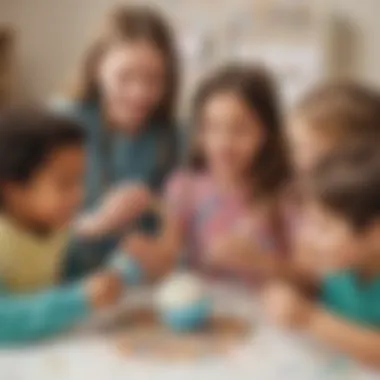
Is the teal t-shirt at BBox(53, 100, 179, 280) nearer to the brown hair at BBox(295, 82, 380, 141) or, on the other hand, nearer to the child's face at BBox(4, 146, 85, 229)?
the child's face at BBox(4, 146, 85, 229)

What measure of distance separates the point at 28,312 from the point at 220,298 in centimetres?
17

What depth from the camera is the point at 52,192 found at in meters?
0.72

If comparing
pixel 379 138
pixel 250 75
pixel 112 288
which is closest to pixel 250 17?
pixel 250 75

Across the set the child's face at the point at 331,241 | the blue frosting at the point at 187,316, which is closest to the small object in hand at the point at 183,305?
the blue frosting at the point at 187,316

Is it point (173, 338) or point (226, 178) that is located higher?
point (226, 178)

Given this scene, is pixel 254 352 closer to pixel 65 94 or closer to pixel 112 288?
pixel 112 288

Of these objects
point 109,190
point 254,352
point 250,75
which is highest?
point 250,75

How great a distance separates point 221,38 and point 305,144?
0.13 metres

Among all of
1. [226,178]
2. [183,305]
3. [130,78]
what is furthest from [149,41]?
[183,305]

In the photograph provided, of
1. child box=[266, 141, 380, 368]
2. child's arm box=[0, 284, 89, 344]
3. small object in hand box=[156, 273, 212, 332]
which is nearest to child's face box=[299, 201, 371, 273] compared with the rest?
child box=[266, 141, 380, 368]

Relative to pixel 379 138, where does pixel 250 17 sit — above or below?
above

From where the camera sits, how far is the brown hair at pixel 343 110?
Answer: 29.9 inches

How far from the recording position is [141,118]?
79 cm

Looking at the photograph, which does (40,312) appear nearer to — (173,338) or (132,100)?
(173,338)
